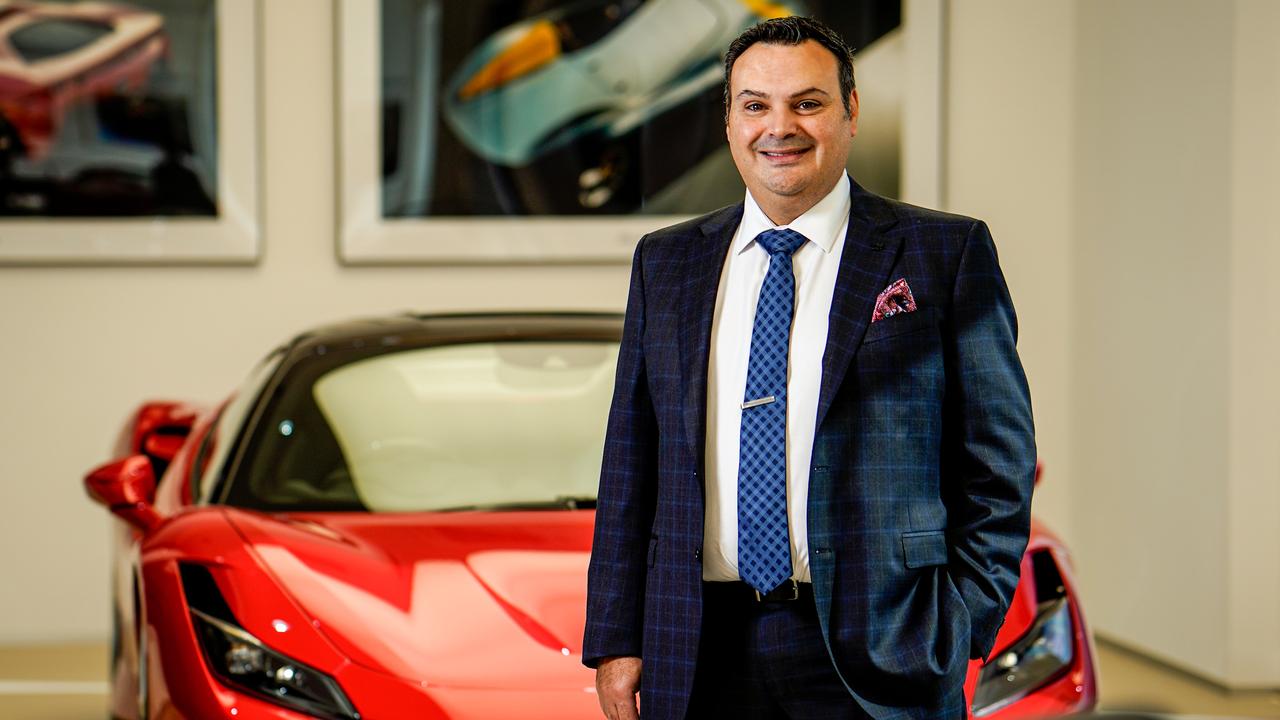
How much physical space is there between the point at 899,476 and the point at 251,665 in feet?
3.38

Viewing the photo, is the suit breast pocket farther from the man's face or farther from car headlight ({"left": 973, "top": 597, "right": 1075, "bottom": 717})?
car headlight ({"left": 973, "top": 597, "right": 1075, "bottom": 717})

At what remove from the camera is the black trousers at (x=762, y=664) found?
55.5 inches

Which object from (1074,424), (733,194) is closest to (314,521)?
(733,194)

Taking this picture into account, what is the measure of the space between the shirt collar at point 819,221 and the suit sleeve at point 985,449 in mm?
142

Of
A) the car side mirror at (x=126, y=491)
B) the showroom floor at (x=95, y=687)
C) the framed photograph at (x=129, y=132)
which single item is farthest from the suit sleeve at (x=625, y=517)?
the framed photograph at (x=129, y=132)

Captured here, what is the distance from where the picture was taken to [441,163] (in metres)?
5.00

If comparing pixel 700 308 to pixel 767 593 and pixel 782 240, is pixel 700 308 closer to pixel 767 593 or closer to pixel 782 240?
pixel 782 240

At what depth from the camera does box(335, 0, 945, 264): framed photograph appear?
4965 mm

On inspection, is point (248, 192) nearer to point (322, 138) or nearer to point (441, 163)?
point (322, 138)

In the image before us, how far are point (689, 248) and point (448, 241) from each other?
11.5 feet

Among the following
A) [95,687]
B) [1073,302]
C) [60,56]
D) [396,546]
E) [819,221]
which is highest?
[60,56]

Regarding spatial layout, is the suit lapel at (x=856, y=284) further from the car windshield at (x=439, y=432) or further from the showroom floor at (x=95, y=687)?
the showroom floor at (x=95, y=687)

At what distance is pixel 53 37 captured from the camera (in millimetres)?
4848

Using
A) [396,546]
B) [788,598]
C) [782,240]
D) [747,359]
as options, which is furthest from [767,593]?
[396,546]
